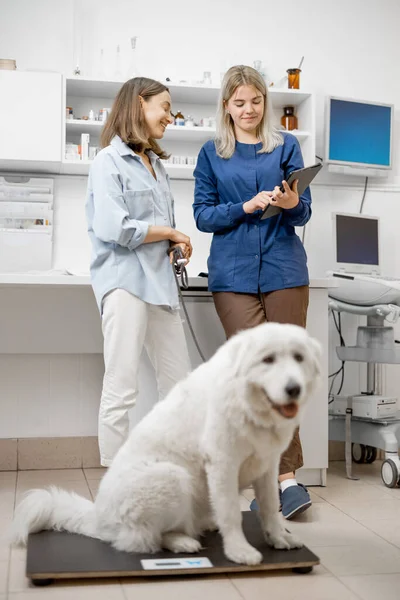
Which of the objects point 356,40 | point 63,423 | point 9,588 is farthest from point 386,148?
point 9,588

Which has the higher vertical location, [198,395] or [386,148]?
[386,148]

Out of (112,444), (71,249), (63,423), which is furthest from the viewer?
(71,249)

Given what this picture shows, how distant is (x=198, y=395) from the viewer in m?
1.95

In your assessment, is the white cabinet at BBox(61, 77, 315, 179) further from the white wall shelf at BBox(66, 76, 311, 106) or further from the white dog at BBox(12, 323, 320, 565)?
the white dog at BBox(12, 323, 320, 565)

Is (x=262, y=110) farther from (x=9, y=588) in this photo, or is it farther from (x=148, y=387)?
(x=9, y=588)

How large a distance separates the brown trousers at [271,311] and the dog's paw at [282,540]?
0.64 meters

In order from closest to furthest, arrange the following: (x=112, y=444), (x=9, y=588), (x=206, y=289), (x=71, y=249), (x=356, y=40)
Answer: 1. (x=9, y=588)
2. (x=112, y=444)
3. (x=206, y=289)
4. (x=71, y=249)
5. (x=356, y=40)

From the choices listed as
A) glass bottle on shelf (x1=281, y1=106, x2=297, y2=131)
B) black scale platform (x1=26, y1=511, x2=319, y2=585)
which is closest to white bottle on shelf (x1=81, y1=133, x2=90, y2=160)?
glass bottle on shelf (x1=281, y1=106, x2=297, y2=131)

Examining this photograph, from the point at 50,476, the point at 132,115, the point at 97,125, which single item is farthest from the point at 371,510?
the point at 97,125

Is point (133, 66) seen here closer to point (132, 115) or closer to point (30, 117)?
point (30, 117)

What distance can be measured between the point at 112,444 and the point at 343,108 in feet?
7.90

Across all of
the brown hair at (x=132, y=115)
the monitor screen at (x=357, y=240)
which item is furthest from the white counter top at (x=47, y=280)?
the monitor screen at (x=357, y=240)

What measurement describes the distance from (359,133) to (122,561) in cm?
288

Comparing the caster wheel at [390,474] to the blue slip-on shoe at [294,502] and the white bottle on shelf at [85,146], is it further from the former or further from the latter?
the white bottle on shelf at [85,146]
